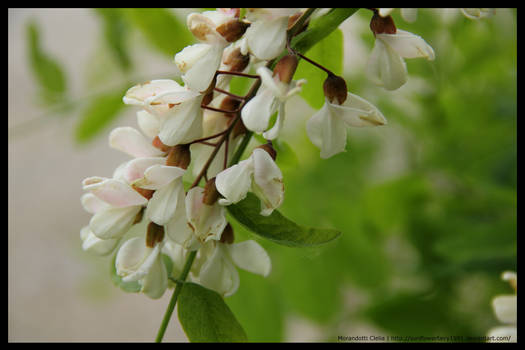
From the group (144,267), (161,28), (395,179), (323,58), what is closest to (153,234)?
(144,267)

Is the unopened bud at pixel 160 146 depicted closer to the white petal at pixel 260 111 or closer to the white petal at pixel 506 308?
the white petal at pixel 260 111

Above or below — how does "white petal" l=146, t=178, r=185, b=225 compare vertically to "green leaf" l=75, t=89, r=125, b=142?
above

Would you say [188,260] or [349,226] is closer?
[188,260]

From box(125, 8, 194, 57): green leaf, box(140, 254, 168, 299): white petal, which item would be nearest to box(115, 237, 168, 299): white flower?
box(140, 254, 168, 299): white petal

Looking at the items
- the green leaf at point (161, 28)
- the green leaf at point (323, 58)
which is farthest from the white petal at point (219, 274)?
the green leaf at point (161, 28)

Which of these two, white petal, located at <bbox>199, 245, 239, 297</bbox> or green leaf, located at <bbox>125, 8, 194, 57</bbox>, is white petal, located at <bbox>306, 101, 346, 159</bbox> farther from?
green leaf, located at <bbox>125, 8, 194, 57</bbox>

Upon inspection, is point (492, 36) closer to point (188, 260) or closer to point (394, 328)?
point (394, 328)
